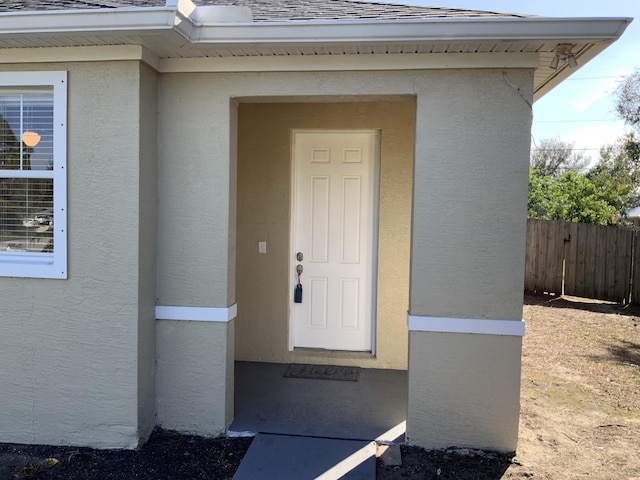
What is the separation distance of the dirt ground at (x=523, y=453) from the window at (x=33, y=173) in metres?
1.39

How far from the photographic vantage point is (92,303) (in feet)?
12.5

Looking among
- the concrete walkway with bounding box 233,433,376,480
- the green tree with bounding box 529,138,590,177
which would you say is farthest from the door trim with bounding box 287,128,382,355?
the green tree with bounding box 529,138,590,177

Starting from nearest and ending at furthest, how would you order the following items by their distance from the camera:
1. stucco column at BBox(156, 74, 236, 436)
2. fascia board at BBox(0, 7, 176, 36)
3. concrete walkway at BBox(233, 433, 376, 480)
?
1. fascia board at BBox(0, 7, 176, 36)
2. concrete walkway at BBox(233, 433, 376, 480)
3. stucco column at BBox(156, 74, 236, 436)

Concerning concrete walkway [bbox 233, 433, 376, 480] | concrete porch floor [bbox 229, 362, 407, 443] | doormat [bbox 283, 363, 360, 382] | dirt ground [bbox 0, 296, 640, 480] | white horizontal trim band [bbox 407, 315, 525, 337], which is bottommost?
dirt ground [bbox 0, 296, 640, 480]

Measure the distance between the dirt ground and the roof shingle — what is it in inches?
126

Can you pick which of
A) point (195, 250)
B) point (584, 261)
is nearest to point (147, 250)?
point (195, 250)

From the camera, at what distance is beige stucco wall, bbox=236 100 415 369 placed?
5.34 m

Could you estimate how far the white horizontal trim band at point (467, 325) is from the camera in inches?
148

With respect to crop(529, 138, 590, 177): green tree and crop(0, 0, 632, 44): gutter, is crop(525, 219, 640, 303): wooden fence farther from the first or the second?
crop(529, 138, 590, 177): green tree

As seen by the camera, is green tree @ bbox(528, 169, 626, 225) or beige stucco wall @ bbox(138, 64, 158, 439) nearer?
beige stucco wall @ bbox(138, 64, 158, 439)

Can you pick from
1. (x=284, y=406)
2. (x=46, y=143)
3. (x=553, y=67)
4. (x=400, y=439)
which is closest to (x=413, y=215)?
(x=553, y=67)

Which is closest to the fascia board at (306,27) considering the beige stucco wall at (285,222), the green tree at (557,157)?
the beige stucco wall at (285,222)

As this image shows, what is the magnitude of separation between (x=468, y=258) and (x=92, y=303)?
2.86m

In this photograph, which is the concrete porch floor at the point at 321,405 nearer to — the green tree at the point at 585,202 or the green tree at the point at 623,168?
the green tree at the point at 623,168
